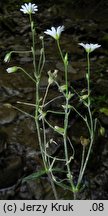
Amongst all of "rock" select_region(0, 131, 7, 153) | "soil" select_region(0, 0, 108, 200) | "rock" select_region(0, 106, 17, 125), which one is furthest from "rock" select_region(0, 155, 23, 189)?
"rock" select_region(0, 106, 17, 125)

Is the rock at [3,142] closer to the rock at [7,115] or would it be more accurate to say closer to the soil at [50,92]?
the soil at [50,92]

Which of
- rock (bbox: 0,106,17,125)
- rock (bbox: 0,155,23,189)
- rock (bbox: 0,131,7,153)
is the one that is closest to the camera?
rock (bbox: 0,155,23,189)

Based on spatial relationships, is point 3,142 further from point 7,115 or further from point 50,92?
point 50,92

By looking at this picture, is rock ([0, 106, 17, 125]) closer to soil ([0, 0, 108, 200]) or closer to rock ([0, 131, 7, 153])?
soil ([0, 0, 108, 200])

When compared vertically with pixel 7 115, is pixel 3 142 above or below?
below

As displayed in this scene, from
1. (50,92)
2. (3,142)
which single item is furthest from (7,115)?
(50,92)

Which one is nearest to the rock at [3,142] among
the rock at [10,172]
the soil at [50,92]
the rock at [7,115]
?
the soil at [50,92]

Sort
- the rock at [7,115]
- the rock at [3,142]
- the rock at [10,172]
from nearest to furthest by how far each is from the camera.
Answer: the rock at [10,172] < the rock at [3,142] < the rock at [7,115]

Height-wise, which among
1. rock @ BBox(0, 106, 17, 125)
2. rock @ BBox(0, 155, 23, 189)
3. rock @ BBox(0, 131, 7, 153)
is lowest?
rock @ BBox(0, 155, 23, 189)
